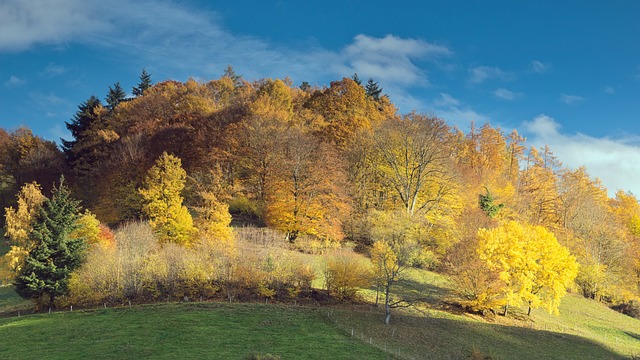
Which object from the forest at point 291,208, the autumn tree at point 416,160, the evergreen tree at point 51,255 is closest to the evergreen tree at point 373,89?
the forest at point 291,208

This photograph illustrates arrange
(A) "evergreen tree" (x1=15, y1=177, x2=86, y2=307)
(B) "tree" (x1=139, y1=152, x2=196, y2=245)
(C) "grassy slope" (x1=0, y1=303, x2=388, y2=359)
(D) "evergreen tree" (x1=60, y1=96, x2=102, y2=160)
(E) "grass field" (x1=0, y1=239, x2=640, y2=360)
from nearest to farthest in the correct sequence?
(C) "grassy slope" (x1=0, y1=303, x2=388, y2=359) → (E) "grass field" (x1=0, y1=239, x2=640, y2=360) → (A) "evergreen tree" (x1=15, y1=177, x2=86, y2=307) → (B) "tree" (x1=139, y1=152, x2=196, y2=245) → (D) "evergreen tree" (x1=60, y1=96, x2=102, y2=160)

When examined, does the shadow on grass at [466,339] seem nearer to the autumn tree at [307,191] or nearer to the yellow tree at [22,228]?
the autumn tree at [307,191]

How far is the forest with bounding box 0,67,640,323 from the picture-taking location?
114 feet

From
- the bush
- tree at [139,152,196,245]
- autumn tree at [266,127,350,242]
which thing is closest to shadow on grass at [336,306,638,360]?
the bush

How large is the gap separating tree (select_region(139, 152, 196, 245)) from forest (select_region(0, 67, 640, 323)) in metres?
0.21

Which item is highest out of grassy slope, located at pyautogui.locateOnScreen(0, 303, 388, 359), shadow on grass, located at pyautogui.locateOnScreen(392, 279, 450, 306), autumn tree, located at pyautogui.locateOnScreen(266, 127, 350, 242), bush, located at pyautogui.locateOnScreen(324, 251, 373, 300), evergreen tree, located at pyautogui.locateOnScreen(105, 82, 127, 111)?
evergreen tree, located at pyautogui.locateOnScreen(105, 82, 127, 111)

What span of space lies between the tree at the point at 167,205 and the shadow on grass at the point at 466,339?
18.4 m

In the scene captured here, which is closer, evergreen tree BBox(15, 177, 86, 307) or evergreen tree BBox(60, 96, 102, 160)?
evergreen tree BBox(15, 177, 86, 307)

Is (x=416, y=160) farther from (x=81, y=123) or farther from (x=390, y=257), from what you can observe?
(x=81, y=123)

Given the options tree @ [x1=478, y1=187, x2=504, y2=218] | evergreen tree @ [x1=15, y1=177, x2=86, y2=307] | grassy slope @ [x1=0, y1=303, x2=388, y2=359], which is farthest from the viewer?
tree @ [x1=478, y1=187, x2=504, y2=218]

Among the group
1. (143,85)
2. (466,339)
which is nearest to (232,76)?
(143,85)

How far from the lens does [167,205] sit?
4491cm

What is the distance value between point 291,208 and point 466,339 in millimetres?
23637

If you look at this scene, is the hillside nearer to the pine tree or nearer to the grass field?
the grass field
